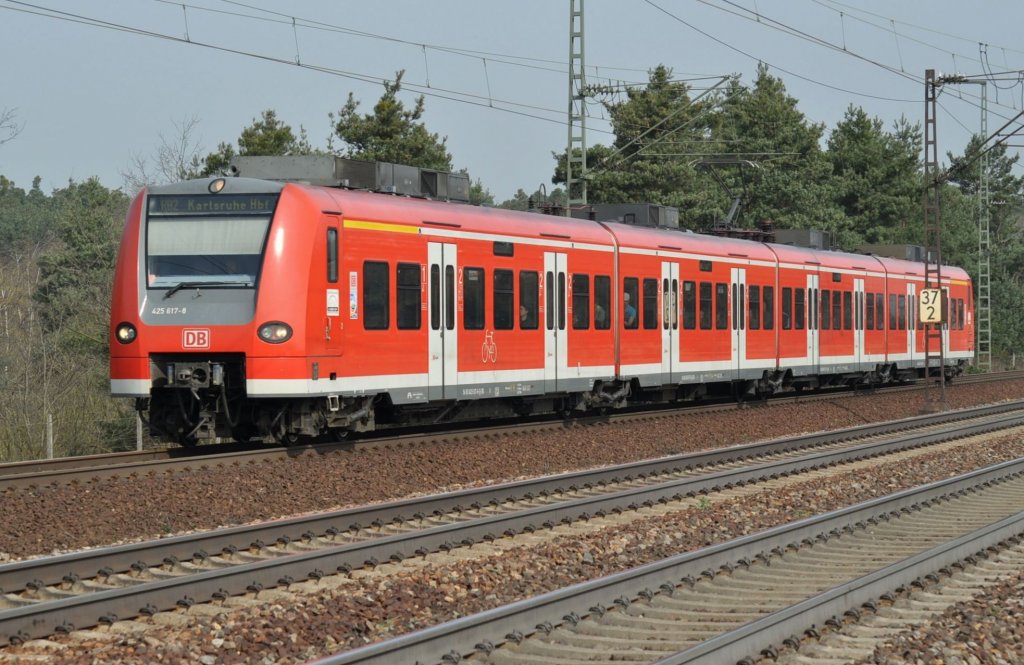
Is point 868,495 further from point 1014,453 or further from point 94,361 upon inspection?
point 94,361

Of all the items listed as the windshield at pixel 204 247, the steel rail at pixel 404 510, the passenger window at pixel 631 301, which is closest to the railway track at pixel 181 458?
the passenger window at pixel 631 301

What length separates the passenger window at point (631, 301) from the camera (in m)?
22.1

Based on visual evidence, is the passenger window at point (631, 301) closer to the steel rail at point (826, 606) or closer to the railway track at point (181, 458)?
the railway track at point (181, 458)

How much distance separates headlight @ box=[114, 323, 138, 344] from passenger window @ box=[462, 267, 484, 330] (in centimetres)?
461

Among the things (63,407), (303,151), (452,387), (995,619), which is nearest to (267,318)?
(452,387)

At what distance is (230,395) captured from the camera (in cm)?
1552

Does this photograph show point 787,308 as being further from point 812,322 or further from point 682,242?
point 682,242

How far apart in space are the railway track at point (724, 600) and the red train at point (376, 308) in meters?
6.69

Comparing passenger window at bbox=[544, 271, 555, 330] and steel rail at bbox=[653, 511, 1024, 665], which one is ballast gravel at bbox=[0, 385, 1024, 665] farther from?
passenger window at bbox=[544, 271, 555, 330]

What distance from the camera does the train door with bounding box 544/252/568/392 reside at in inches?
782

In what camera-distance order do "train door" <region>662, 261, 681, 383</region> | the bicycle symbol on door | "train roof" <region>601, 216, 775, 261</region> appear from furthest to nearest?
"train door" <region>662, 261, 681, 383</region> < "train roof" <region>601, 216, 775, 261</region> < the bicycle symbol on door

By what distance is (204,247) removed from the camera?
1538cm

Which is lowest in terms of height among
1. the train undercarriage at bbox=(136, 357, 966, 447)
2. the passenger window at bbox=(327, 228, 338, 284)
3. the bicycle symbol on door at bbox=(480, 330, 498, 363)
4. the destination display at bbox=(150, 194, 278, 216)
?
the train undercarriage at bbox=(136, 357, 966, 447)

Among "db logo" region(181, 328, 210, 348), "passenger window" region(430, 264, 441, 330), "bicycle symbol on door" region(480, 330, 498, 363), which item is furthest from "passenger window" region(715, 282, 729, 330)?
"db logo" region(181, 328, 210, 348)
